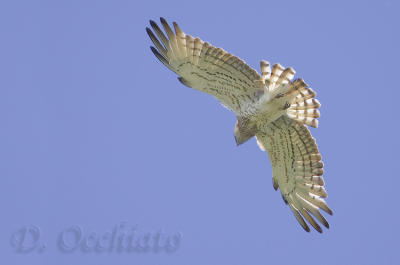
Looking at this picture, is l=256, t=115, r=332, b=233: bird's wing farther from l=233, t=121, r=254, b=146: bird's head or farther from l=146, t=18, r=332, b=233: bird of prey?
l=233, t=121, r=254, b=146: bird's head

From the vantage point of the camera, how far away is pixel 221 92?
8969 millimetres

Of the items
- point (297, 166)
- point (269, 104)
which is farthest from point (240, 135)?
point (297, 166)

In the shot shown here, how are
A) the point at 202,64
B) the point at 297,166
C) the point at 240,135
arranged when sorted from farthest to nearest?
the point at 297,166
the point at 240,135
the point at 202,64

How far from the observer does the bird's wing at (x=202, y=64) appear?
8539 mm

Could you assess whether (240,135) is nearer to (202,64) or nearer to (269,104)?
(269,104)

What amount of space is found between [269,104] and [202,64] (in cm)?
101

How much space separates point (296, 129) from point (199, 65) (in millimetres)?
1604

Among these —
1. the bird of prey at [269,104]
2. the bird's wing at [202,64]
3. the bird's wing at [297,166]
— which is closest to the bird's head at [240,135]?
the bird of prey at [269,104]

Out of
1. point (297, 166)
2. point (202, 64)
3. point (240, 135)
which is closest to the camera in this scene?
point (202, 64)

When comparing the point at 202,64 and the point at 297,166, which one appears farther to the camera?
the point at 297,166

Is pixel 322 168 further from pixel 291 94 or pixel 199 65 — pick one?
pixel 199 65

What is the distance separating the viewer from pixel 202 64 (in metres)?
8.65

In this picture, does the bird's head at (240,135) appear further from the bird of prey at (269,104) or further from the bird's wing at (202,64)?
the bird's wing at (202,64)

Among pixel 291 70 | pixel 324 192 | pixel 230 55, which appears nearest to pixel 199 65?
pixel 230 55
